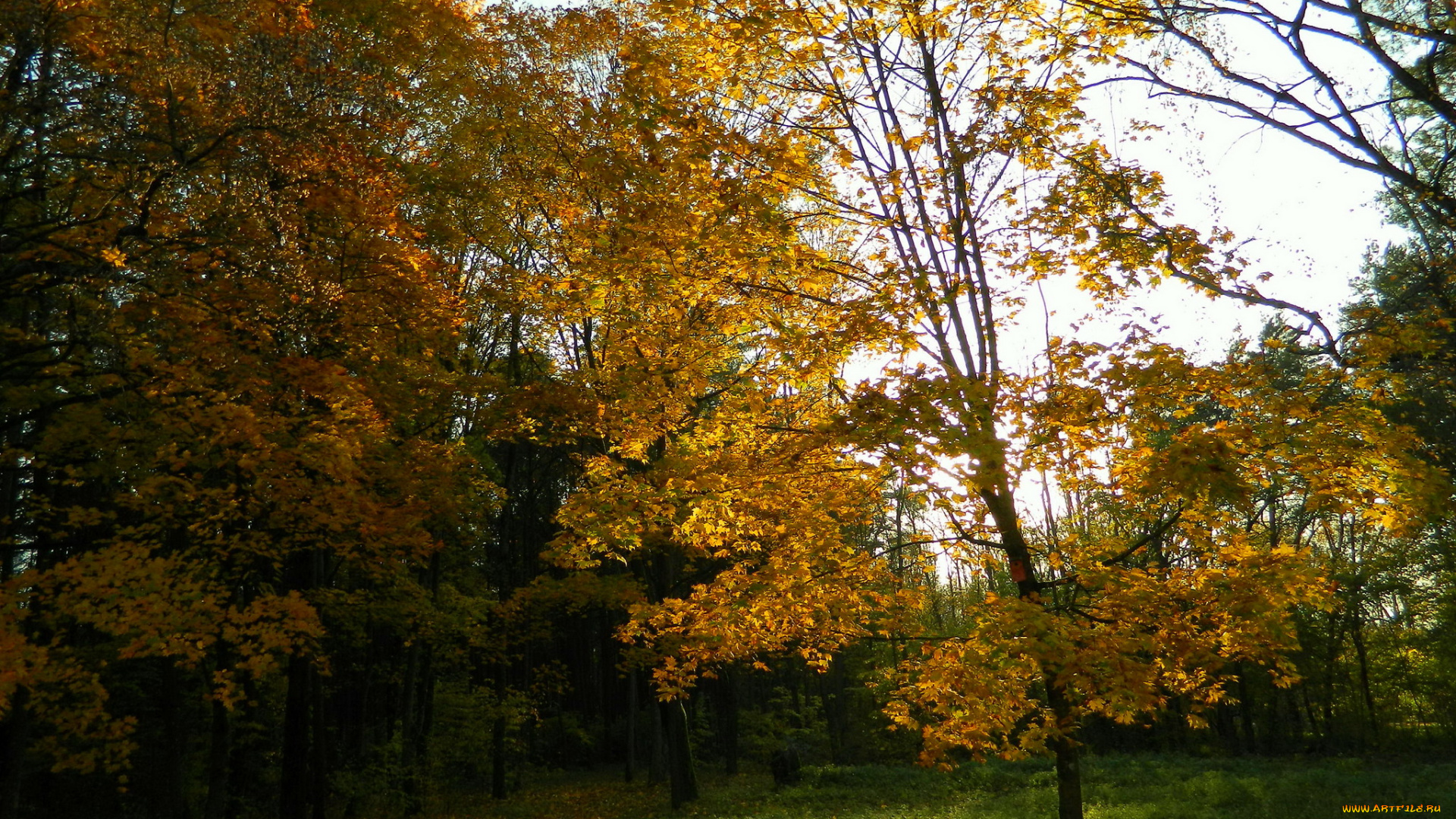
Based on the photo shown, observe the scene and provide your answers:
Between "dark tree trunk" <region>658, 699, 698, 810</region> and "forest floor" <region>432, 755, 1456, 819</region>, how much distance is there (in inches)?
12.7

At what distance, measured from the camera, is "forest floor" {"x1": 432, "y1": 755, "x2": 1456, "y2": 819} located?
1341 cm

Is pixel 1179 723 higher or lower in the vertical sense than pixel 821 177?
lower

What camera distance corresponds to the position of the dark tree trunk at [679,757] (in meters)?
14.9

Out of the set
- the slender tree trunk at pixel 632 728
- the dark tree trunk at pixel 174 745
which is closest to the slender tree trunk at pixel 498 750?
the slender tree trunk at pixel 632 728

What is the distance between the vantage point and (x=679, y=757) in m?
15.2

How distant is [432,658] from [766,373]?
17.0m

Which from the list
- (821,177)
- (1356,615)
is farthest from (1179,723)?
(821,177)

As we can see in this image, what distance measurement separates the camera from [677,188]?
283 inches

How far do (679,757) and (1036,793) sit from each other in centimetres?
716

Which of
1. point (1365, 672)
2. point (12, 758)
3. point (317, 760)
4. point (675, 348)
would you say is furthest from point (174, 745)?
point (1365, 672)

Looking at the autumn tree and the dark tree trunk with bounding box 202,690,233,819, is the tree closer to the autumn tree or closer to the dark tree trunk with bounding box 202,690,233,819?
the autumn tree

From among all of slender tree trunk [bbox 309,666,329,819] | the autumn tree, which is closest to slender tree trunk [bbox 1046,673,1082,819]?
the autumn tree

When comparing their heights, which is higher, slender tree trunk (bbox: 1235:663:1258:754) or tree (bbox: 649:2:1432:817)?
tree (bbox: 649:2:1432:817)

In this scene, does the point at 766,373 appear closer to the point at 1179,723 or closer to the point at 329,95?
the point at 329,95
